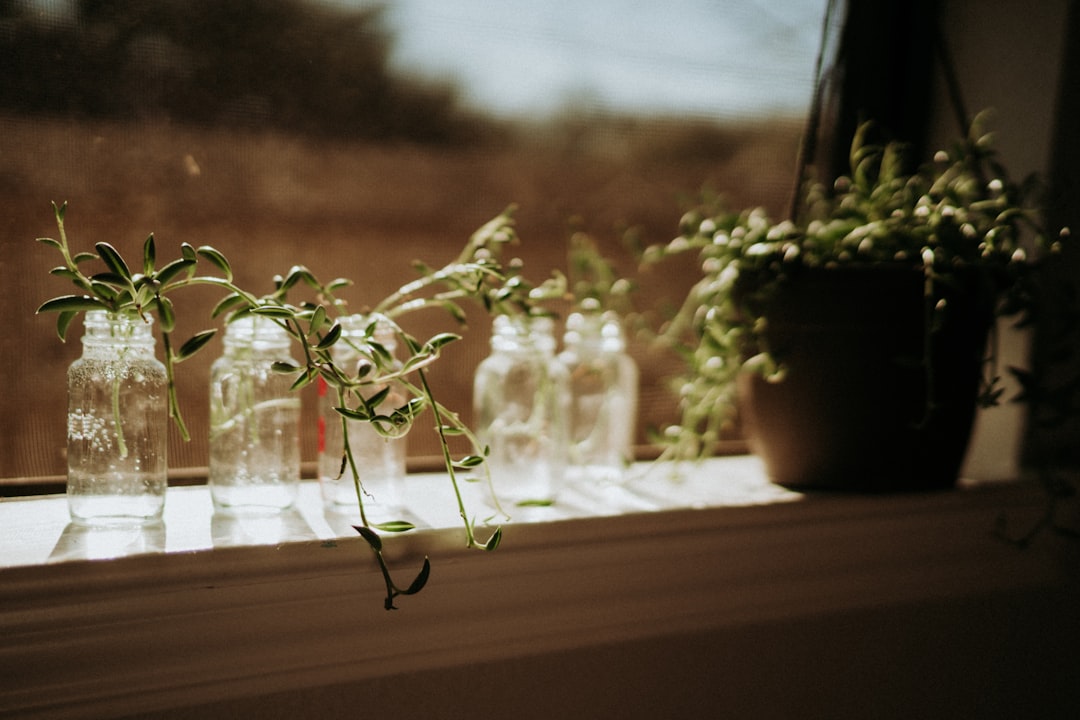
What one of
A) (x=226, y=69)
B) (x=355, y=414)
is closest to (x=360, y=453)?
(x=355, y=414)

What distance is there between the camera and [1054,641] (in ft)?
3.29

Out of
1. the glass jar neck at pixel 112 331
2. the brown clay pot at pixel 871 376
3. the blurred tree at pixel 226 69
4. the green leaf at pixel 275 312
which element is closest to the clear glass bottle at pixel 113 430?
the glass jar neck at pixel 112 331

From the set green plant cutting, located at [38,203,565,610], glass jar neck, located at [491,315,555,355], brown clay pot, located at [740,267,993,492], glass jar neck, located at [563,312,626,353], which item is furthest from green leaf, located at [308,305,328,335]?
brown clay pot, located at [740,267,993,492]

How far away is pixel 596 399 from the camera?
908mm

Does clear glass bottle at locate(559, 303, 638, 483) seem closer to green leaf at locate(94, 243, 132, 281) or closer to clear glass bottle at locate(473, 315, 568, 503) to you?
clear glass bottle at locate(473, 315, 568, 503)

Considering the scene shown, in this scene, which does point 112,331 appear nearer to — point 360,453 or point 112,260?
point 112,260

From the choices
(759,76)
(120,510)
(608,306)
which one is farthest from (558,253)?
(120,510)

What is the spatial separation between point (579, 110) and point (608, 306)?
0.23 metres

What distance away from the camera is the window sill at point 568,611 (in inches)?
22.2

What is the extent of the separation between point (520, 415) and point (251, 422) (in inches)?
10.2

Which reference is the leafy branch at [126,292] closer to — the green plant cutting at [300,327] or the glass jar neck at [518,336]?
the green plant cutting at [300,327]

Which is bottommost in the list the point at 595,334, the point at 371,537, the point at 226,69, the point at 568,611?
the point at 568,611

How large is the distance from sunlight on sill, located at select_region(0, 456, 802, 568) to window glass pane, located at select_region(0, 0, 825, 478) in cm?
8

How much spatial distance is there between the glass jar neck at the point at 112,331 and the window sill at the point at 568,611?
147mm
